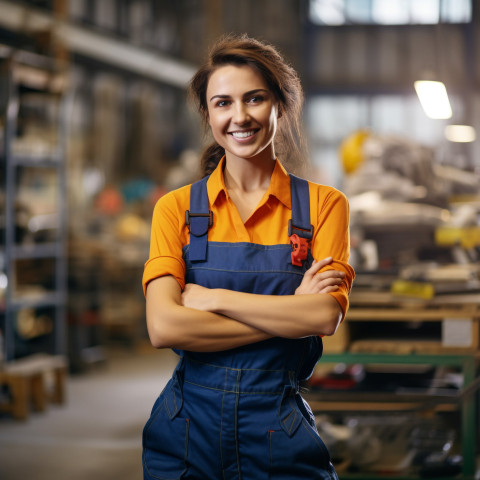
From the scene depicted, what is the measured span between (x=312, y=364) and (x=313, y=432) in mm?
182

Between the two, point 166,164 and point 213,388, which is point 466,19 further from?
point 213,388

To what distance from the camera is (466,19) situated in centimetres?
1520

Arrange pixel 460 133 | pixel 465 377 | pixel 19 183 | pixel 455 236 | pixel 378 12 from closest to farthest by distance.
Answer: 1. pixel 465 377
2. pixel 455 236
3. pixel 19 183
4. pixel 460 133
5. pixel 378 12

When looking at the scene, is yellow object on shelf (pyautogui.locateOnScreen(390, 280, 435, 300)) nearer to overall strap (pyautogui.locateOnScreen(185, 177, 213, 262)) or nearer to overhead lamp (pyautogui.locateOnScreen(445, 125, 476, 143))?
overall strap (pyautogui.locateOnScreen(185, 177, 213, 262))

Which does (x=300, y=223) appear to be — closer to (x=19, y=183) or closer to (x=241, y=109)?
(x=241, y=109)

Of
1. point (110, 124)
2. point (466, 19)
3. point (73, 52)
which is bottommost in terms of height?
point (110, 124)

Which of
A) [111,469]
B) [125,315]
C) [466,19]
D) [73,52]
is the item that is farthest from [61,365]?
[466,19]

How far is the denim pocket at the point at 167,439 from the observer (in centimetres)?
172

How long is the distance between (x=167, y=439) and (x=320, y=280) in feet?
1.62

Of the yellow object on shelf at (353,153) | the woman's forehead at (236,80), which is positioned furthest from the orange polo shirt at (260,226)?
the yellow object on shelf at (353,153)

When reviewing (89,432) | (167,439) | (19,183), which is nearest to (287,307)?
(167,439)

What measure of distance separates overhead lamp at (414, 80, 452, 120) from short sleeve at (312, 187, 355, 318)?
421 centimetres

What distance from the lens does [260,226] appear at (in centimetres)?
178

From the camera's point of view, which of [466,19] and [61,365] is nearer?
[61,365]
